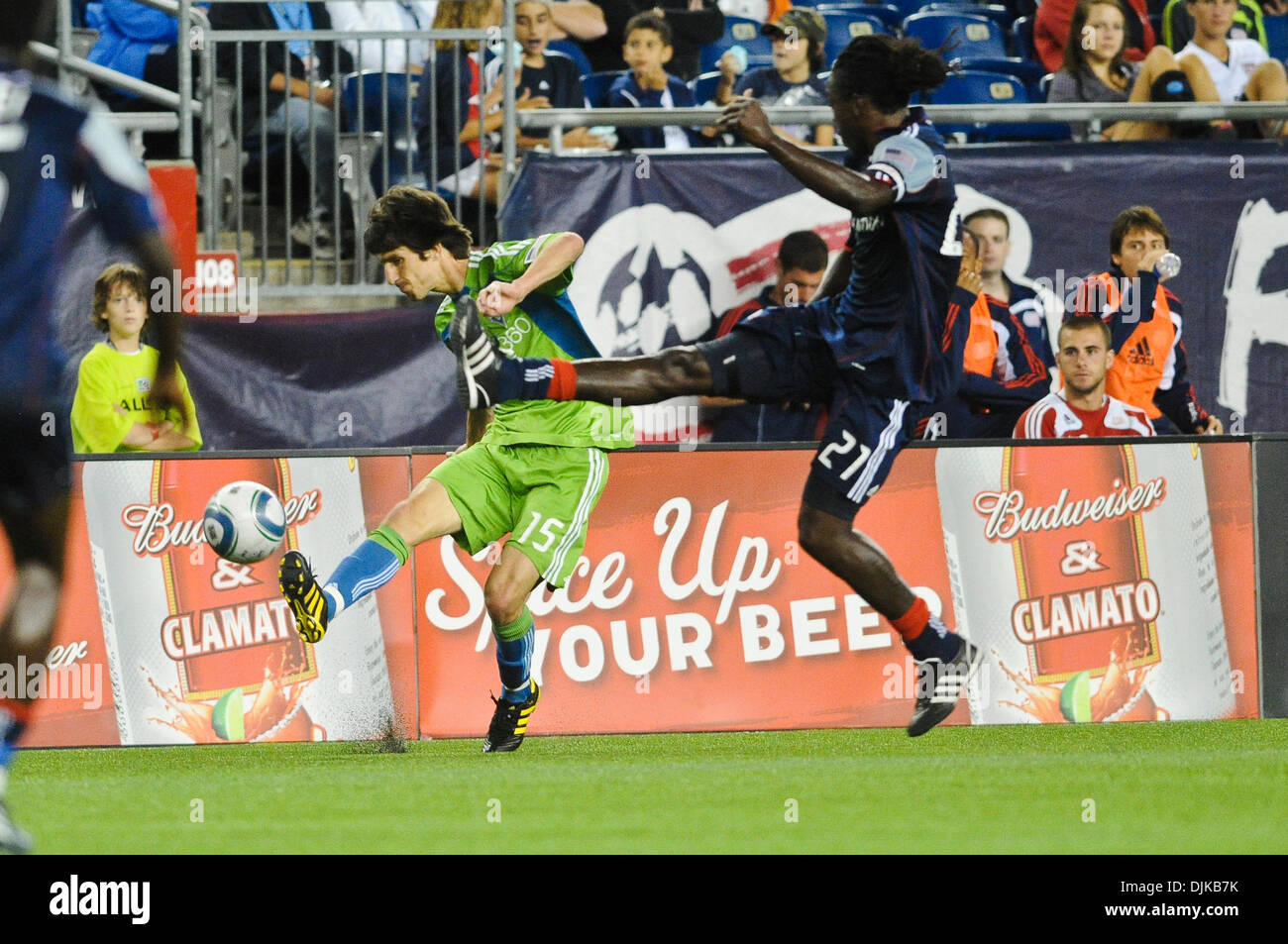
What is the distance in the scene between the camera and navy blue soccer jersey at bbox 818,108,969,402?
6.64m

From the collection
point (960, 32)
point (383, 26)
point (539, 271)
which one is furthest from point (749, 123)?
point (960, 32)

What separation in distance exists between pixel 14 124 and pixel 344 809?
86.9 inches

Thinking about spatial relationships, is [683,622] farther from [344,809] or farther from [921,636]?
[344,809]

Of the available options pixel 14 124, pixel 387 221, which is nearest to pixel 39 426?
pixel 14 124

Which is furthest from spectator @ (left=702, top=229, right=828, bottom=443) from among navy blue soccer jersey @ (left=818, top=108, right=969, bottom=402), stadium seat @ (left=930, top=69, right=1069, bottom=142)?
navy blue soccer jersey @ (left=818, top=108, right=969, bottom=402)

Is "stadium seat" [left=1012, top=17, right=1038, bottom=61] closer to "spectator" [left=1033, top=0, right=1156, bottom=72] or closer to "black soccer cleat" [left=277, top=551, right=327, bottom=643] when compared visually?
"spectator" [left=1033, top=0, right=1156, bottom=72]

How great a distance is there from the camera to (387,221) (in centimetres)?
712

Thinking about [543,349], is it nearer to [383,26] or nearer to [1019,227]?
[1019,227]

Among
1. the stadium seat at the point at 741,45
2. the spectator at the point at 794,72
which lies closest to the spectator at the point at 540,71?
the spectator at the point at 794,72

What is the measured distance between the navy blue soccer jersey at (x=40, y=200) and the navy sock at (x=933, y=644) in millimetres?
3308

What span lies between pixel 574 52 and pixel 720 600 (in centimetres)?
526

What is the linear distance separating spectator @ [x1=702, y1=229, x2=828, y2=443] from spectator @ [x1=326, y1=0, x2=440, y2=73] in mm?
2396

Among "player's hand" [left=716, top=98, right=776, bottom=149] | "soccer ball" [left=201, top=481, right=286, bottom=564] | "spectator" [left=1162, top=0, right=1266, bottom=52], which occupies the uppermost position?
"spectator" [left=1162, top=0, right=1266, bottom=52]
